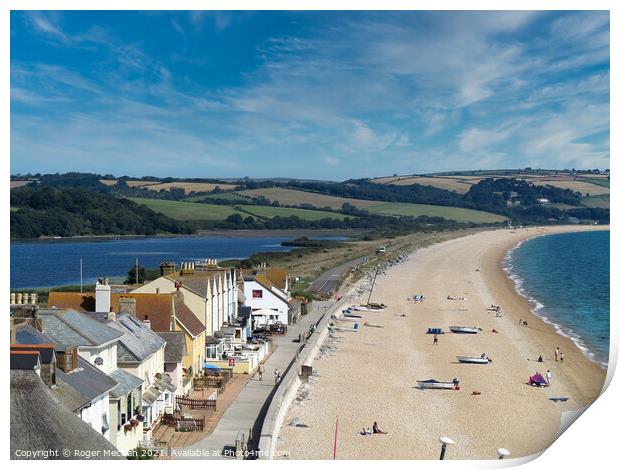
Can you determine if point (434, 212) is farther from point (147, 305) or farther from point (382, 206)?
point (147, 305)

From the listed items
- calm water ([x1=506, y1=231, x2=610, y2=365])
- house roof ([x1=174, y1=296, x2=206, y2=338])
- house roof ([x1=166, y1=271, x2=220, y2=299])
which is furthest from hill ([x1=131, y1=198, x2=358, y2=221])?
house roof ([x1=174, y1=296, x2=206, y2=338])

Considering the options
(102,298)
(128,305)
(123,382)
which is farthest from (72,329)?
(102,298)

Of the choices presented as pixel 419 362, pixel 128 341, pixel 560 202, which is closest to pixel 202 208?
pixel 560 202

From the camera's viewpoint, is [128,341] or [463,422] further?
[463,422]

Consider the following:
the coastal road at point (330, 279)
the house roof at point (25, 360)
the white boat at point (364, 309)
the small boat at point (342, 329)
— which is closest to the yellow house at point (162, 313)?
the house roof at point (25, 360)

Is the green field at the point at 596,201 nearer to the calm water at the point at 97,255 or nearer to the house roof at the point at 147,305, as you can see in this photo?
the calm water at the point at 97,255
